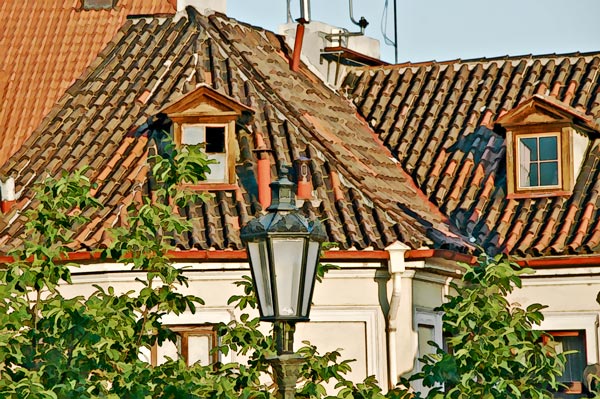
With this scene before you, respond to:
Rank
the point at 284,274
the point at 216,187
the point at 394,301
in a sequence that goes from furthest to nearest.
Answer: the point at 216,187, the point at 394,301, the point at 284,274

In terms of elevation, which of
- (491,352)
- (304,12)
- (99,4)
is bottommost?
(491,352)

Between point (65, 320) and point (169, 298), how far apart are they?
3.41ft

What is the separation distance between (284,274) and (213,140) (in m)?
11.0

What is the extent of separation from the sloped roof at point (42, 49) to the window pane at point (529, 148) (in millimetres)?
5712

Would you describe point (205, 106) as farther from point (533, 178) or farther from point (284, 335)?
point (284, 335)

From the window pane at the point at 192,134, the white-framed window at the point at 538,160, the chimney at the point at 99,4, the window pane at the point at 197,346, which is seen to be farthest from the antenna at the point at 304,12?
the window pane at the point at 197,346

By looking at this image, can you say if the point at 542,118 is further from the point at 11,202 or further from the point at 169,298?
the point at 169,298

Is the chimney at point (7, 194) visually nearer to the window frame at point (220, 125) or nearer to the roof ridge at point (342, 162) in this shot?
the window frame at point (220, 125)

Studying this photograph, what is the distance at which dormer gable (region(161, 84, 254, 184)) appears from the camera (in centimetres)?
2269

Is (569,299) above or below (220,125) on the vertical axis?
below

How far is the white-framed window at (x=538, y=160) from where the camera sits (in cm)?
2430

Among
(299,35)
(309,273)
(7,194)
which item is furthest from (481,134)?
(309,273)

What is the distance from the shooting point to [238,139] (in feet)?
76.0

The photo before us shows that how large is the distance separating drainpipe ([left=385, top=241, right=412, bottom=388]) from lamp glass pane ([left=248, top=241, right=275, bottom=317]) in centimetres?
936
